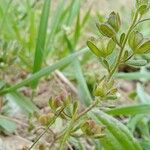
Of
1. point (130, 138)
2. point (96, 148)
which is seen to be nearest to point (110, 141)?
point (130, 138)

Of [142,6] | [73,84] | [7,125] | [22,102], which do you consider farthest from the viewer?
[73,84]

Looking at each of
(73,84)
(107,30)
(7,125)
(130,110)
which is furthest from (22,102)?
(107,30)

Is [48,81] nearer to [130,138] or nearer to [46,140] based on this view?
[46,140]

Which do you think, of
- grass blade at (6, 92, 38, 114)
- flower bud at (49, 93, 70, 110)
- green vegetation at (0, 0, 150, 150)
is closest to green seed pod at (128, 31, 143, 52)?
green vegetation at (0, 0, 150, 150)

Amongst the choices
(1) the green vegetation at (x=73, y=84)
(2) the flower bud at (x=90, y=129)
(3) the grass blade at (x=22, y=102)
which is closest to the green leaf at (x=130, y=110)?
(1) the green vegetation at (x=73, y=84)

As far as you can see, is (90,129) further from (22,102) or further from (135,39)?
(22,102)
